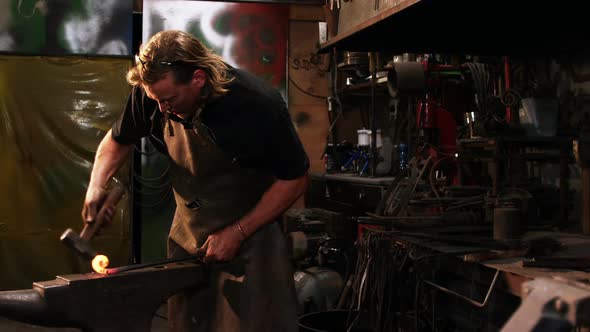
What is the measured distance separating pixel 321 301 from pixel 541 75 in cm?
194

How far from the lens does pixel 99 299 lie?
1.94 meters

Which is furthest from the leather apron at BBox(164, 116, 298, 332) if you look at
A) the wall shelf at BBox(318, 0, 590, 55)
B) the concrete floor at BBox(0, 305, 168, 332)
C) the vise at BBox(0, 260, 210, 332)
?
the concrete floor at BBox(0, 305, 168, 332)

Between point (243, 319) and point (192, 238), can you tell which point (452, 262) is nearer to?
point (243, 319)

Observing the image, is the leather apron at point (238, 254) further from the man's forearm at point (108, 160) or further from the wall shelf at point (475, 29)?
the wall shelf at point (475, 29)

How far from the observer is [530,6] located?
9.56 feet

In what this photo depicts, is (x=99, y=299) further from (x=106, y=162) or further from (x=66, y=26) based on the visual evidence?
(x=66, y=26)

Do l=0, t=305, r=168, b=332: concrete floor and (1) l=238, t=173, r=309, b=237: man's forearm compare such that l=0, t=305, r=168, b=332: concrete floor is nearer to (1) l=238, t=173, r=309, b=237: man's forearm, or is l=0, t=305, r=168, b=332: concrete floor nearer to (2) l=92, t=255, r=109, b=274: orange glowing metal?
(1) l=238, t=173, r=309, b=237: man's forearm

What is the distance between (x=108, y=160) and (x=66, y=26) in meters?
3.95

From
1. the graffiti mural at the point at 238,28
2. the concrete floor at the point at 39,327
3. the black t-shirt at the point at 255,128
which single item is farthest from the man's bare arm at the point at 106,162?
the graffiti mural at the point at 238,28

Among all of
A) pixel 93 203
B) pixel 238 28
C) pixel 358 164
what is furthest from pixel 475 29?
pixel 238 28

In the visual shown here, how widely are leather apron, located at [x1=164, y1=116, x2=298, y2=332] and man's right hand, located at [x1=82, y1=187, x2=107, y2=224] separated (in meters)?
0.31

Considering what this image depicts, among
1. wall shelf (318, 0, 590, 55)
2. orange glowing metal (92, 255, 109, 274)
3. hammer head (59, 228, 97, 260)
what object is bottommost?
orange glowing metal (92, 255, 109, 274)

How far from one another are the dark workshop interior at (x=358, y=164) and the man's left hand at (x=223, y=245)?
5 centimetres

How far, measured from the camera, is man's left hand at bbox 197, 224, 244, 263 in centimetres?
228
